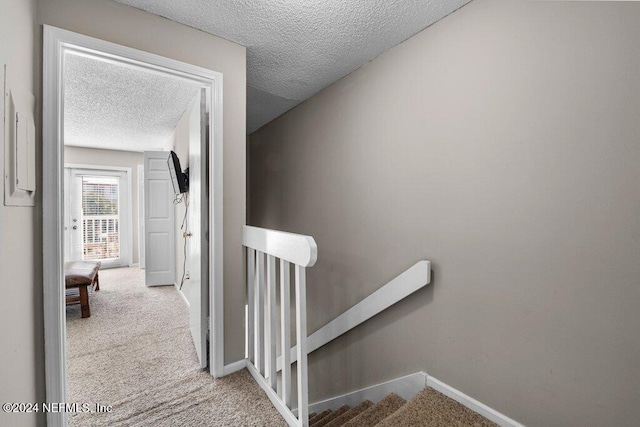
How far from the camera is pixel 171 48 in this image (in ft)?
5.43

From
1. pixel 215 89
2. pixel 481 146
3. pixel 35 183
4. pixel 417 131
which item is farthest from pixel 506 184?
pixel 35 183

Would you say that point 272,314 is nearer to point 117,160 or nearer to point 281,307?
point 281,307

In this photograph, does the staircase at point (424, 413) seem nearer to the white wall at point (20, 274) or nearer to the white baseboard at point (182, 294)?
the white wall at point (20, 274)

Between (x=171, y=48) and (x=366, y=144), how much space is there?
55.1 inches

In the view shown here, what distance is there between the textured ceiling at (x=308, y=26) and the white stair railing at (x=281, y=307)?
1.22 m

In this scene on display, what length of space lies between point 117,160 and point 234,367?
5239mm

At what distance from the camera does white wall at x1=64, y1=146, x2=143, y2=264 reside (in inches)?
198

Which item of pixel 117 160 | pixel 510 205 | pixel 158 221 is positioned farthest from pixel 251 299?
pixel 117 160

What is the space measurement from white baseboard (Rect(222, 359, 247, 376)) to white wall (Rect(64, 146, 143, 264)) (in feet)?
15.8

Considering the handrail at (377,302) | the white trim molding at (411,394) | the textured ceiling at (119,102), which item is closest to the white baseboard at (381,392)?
the white trim molding at (411,394)

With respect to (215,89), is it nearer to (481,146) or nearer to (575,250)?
(481,146)

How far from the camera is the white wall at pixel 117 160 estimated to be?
5.03m

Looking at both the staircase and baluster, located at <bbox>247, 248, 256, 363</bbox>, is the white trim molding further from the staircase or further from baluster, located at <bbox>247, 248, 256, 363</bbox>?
baluster, located at <bbox>247, 248, 256, 363</bbox>

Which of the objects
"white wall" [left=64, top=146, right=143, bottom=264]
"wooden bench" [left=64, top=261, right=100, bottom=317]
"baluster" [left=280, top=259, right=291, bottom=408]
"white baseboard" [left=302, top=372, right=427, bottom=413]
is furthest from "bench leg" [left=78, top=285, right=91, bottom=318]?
"white wall" [left=64, top=146, right=143, bottom=264]
